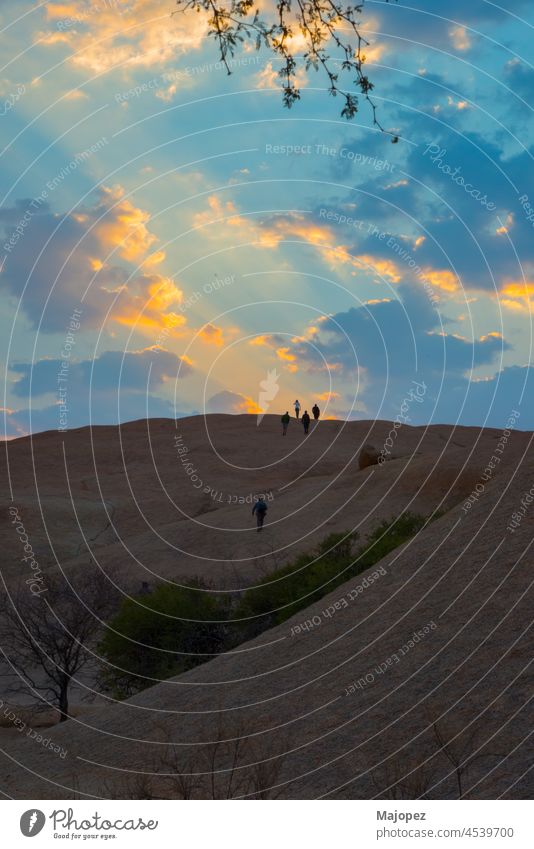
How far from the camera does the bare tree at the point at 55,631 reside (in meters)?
30.7

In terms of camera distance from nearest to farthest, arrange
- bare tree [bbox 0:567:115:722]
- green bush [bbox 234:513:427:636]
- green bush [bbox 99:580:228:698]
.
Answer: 1. green bush [bbox 234:513:427:636]
2. green bush [bbox 99:580:228:698]
3. bare tree [bbox 0:567:115:722]

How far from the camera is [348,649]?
1727 cm

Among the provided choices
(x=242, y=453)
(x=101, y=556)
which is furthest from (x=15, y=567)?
(x=242, y=453)

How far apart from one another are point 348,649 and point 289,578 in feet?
42.0

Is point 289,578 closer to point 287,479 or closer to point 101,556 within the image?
point 101,556

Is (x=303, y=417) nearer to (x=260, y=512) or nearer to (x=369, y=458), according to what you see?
(x=369, y=458)

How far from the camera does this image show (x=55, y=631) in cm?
3266

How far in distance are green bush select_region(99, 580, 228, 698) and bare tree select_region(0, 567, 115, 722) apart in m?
1.61

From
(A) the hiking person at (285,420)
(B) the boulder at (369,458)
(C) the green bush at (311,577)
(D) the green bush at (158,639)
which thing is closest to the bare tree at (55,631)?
(D) the green bush at (158,639)

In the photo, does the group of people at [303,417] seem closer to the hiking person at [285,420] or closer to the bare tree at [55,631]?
the hiking person at [285,420]

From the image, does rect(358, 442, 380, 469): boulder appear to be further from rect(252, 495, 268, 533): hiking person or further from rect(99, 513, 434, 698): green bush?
rect(99, 513, 434, 698): green bush

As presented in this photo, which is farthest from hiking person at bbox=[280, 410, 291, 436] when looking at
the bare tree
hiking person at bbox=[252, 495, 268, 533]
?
the bare tree

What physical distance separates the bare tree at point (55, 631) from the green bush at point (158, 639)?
1.61m

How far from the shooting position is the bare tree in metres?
30.7
